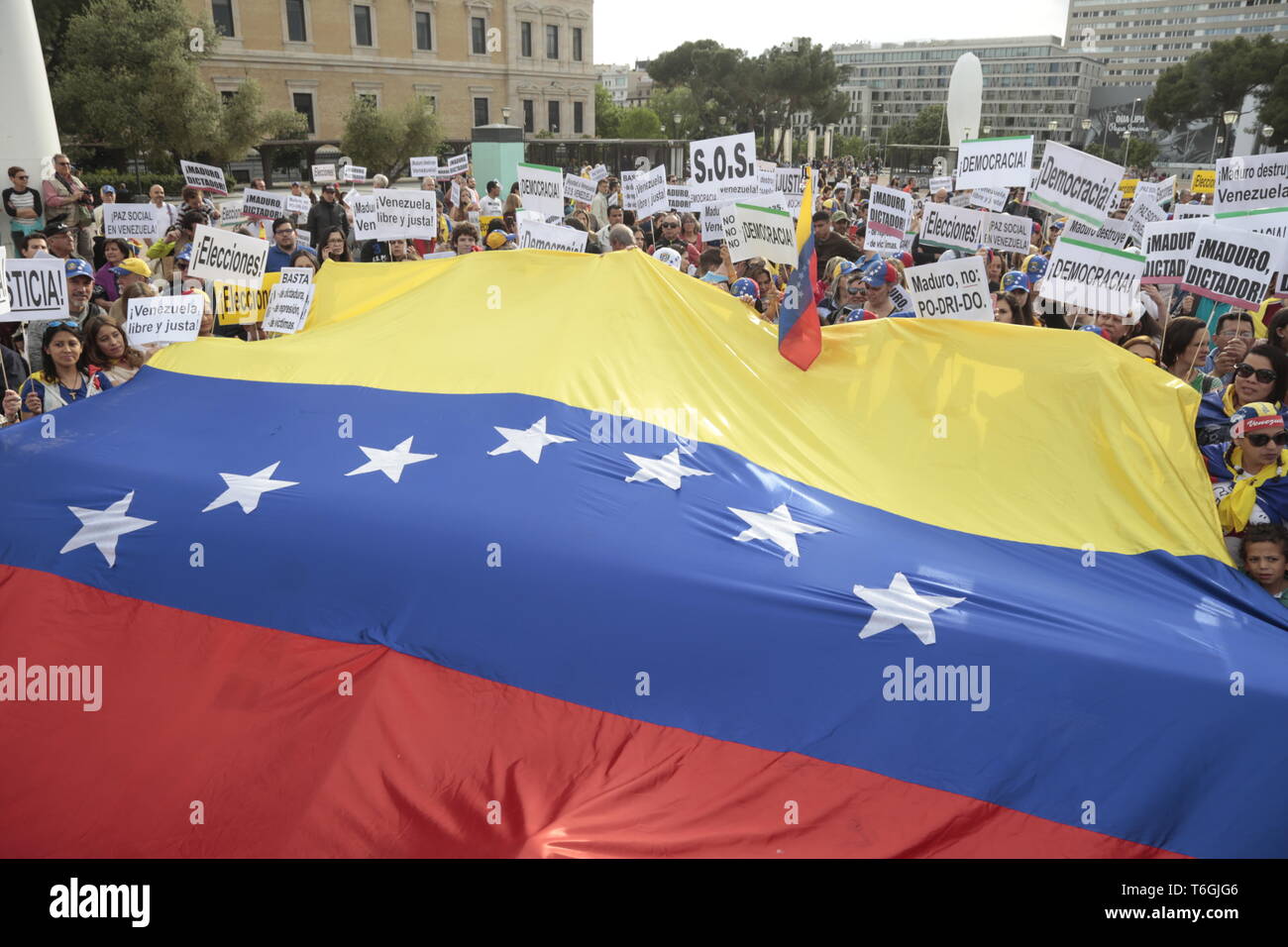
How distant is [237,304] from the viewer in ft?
26.4

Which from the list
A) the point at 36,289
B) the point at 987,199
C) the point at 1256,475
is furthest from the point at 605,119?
the point at 1256,475

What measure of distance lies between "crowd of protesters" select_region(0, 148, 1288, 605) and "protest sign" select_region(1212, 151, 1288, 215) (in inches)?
39.1

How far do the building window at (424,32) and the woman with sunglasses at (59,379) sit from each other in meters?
58.3

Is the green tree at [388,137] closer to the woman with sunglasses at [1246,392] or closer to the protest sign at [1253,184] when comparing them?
the protest sign at [1253,184]

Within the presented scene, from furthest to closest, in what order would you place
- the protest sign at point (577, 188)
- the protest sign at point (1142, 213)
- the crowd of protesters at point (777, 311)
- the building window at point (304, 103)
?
1. the building window at point (304, 103)
2. the protest sign at point (577, 188)
3. the protest sign at point (1142, 213)
4. the crowd of protesters at point (777, 311)

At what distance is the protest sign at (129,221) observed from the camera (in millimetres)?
10617

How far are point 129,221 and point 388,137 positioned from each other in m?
34.3

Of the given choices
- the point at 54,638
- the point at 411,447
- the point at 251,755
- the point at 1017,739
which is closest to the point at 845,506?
the point at 1017,739

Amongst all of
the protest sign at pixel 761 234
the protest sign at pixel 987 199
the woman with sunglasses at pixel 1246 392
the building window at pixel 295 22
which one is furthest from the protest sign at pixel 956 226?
the building window at pixel 295 22

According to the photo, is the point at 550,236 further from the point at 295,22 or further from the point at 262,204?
the point at 295,22

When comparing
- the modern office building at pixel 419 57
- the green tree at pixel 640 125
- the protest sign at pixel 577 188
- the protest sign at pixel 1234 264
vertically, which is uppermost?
the modern office building at pixel 419 57

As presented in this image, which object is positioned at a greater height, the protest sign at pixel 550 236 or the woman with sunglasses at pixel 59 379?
the protest sign at pixel 550 236

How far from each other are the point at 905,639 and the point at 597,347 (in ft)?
7.93

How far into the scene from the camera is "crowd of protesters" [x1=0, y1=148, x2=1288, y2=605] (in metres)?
4.21
